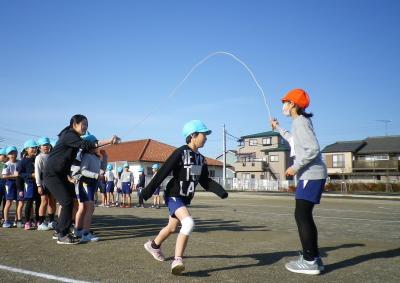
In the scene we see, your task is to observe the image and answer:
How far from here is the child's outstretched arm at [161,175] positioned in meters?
4.70

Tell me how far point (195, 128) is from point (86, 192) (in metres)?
3.06

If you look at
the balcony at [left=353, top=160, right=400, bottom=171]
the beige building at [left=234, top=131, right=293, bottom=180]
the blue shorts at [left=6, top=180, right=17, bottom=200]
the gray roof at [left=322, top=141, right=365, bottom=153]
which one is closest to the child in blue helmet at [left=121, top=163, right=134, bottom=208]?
the blue shorts at [left=6, top=180, right=17, bottom=200]

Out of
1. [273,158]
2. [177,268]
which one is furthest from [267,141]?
[177,268]

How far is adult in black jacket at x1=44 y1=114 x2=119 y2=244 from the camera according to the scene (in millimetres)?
6422

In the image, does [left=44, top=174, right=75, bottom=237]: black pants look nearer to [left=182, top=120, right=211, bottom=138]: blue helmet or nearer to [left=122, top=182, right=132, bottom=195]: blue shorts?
[left=182, top=120, right=211, bottom=138]: blue helmet

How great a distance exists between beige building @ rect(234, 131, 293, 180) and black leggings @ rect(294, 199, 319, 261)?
60592mm

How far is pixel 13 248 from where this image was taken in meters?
5.94

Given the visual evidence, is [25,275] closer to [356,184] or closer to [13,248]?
[13,248]

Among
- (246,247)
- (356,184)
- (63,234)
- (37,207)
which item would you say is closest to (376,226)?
(246,247)

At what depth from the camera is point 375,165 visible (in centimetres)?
5738

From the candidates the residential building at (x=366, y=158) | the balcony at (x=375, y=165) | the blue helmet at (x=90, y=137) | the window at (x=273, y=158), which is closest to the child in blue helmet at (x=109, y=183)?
the blue helmet at (x=90, y=137)

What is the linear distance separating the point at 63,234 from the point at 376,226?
295 inches

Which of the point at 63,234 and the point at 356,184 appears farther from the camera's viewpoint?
the point at 356,184

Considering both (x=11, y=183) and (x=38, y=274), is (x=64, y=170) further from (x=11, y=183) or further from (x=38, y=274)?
(x=11, y=183)
